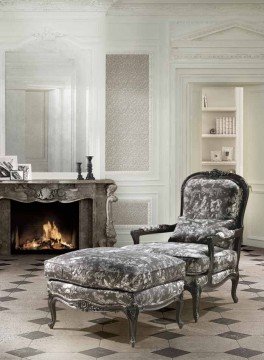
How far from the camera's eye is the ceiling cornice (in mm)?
8797

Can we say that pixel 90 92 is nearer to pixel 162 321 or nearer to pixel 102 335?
pixel 162 321

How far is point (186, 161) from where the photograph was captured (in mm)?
9297

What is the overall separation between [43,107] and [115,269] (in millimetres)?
4625

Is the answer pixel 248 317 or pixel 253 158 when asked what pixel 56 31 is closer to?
pixel 253 158

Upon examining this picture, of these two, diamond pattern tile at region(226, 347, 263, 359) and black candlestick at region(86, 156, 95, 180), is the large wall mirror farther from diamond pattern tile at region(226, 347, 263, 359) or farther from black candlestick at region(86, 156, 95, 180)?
diamond pattern tile at region(226, 347, 263, 359)

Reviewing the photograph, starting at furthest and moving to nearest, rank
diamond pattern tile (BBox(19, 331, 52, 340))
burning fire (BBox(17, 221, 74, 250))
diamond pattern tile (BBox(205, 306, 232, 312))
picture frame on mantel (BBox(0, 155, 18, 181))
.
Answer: burning fire (BBox(17, 221, 74, 250)) < picture frame on mantel (BBox(0, 155, 18, 181)) < diamond pattern tile (BBox(205, 306, 232, 312)) < diamond pattern tile (BBox(19, 331, 52, 340))

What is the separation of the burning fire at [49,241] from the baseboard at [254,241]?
2.31m

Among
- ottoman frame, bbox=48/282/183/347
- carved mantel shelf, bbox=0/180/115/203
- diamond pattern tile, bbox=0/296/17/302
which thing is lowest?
diamond pattern tile, bbox=0/296/17/302

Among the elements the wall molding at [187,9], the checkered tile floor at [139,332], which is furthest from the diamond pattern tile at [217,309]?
the wall molding at [187,9]

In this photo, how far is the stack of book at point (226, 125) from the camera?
446 inches

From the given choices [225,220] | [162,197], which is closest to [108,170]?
[162,197]

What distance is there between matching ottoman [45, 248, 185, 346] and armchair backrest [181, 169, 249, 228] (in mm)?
1063

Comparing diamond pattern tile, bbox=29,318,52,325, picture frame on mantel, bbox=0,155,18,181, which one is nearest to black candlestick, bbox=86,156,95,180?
picture frame on mantel, bbox=0,155,18,181

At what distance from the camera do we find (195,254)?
5.35 metres
